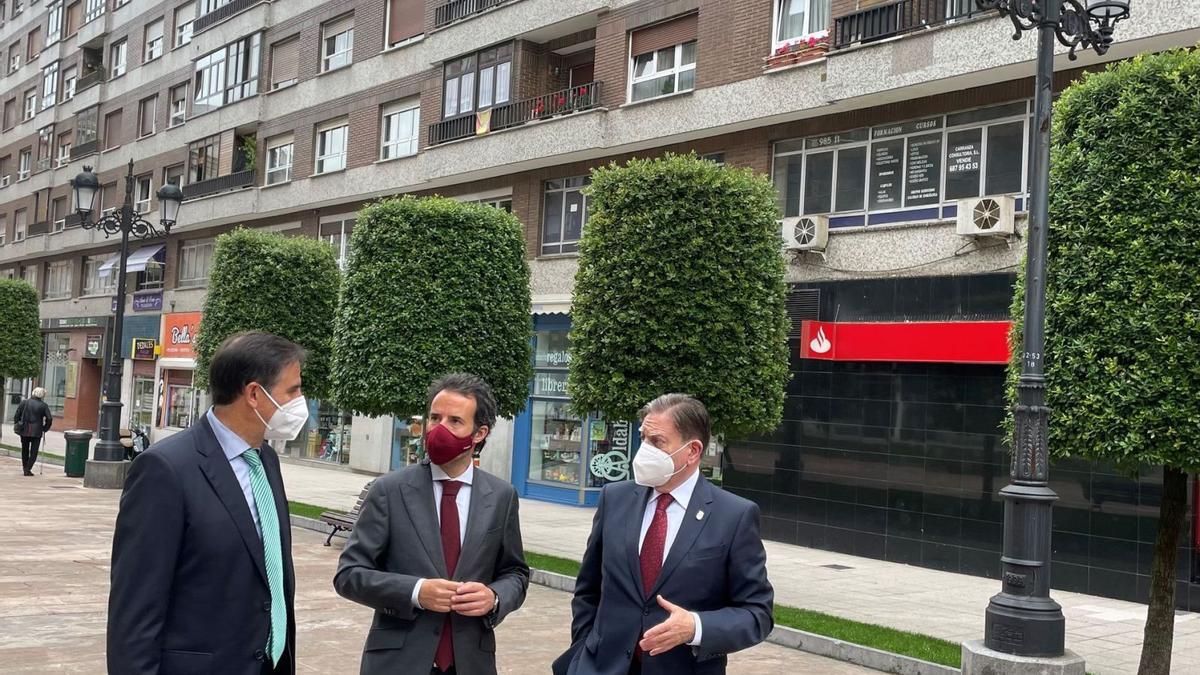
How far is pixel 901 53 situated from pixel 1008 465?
5614mm

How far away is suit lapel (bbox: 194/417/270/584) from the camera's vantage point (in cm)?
333

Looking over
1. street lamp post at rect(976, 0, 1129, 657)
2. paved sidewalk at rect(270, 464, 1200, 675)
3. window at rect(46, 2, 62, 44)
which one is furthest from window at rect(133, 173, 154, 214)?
street lamp post at rect(976, 0, 1129, 657)

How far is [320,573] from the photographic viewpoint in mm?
12477

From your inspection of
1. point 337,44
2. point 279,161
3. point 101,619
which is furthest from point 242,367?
point 279,161

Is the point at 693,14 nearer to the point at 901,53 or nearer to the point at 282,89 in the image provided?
the point at 901,53

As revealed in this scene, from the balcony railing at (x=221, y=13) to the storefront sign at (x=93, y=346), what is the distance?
11578mm

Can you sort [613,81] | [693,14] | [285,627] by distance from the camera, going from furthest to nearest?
1. [613,81]
2. [693,14]
3. [285,627]

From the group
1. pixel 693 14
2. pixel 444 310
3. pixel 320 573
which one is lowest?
pixel 320 573

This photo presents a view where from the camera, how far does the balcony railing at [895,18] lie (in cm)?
1472

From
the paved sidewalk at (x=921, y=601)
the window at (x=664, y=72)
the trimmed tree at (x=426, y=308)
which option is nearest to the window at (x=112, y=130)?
the window at (x=664, y=72)

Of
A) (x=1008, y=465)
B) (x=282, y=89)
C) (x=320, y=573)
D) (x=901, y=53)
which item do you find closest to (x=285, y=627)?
(x=320, y=573)

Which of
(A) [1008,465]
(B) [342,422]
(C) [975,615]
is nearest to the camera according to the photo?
(C) [975,615]

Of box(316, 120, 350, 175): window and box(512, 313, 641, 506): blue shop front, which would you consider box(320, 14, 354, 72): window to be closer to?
box(316, 120, 350, 175): window

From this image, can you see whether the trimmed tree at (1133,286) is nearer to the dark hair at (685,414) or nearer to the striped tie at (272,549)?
the dark hair at (685,414)
